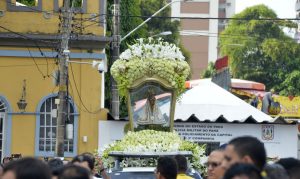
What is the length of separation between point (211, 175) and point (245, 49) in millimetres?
84563

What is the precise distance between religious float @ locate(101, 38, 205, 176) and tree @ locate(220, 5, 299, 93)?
199 feet

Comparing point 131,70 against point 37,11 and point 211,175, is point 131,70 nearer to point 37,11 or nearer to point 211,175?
point 37,11

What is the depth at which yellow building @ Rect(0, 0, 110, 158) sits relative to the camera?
3478cm

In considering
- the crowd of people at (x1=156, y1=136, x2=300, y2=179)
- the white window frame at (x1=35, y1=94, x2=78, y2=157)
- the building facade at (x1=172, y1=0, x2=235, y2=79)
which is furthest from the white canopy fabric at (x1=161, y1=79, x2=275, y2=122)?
the building facade at (x1=172, y1=0, x2=235, y2=79)

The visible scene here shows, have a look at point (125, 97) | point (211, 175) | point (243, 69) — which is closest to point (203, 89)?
point (125, 97)

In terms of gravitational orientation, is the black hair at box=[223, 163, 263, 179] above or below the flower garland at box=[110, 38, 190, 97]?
below

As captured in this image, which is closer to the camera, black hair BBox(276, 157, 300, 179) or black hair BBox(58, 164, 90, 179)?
black hair BBox(58, 164, 90, 179)

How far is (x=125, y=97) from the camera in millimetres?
25500

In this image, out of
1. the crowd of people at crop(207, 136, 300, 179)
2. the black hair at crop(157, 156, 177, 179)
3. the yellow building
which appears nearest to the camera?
the crowd of people at crop(207, 136, 300, 179)

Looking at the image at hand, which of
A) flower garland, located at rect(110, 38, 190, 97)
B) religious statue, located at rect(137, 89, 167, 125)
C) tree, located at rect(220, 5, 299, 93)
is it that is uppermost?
tree, located at rect(220, 5, 299, 93)

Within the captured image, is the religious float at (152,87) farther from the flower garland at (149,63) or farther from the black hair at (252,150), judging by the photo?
the black hair at (252,150)

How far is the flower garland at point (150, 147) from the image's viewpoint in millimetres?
19109

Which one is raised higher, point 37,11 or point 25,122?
point 37,11

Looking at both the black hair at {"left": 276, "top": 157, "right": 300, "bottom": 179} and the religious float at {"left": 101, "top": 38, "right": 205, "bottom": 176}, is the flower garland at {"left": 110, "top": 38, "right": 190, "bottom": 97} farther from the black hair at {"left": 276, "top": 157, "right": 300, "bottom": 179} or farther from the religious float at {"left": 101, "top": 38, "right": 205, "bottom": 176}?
the black hair at {"left": 276, "top": 157, "right": 300, "bottom": 179}
